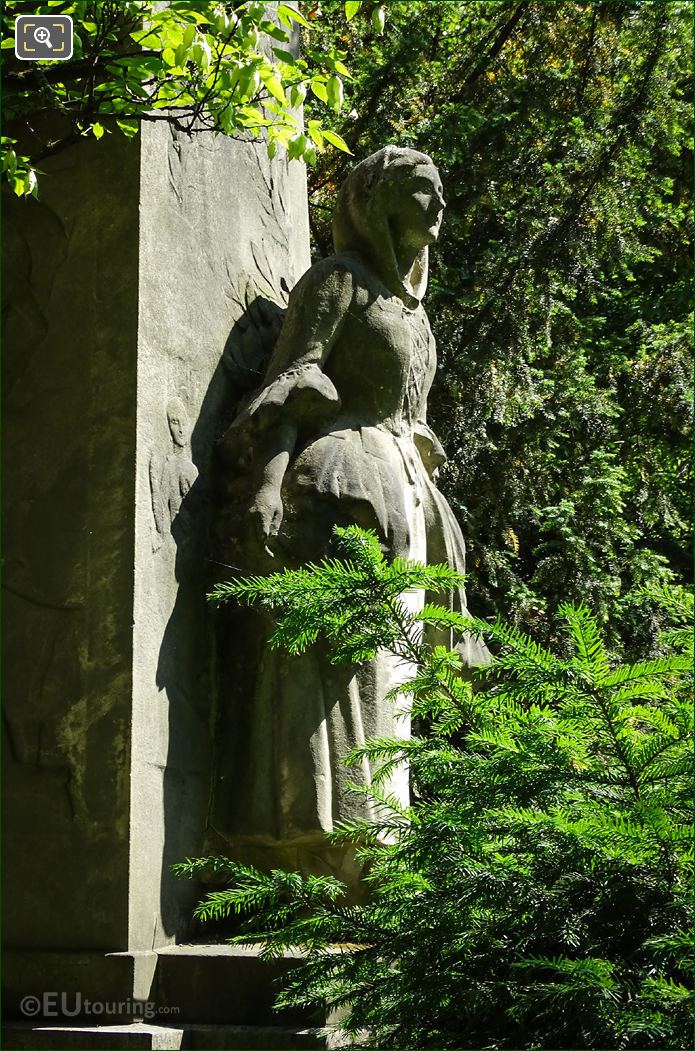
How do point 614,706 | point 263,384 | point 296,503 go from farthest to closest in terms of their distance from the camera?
point 263,384
point 296,503
point 614,706

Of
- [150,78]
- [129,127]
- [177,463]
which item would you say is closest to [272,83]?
[129,127]

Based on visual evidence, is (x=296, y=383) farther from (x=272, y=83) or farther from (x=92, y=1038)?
(x=92, y=1038)

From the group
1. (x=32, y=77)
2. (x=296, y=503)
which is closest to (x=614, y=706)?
(x=296, y=503)

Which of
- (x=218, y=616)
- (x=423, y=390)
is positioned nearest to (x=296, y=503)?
(x=218, y=616)

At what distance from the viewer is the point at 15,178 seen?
176 inches

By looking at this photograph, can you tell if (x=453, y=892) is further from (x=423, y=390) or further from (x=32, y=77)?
(x=32, y=77)

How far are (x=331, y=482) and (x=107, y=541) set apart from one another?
813 mm

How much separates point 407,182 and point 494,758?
3.21 m

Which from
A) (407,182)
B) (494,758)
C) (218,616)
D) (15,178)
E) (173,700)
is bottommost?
(494,758)

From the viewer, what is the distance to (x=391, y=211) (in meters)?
5.21

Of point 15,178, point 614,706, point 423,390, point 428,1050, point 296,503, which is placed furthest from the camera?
point 423,390

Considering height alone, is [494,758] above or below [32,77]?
below

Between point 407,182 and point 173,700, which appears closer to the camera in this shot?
Result: point 173,700

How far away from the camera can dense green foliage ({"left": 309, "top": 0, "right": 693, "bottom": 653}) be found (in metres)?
9.91
